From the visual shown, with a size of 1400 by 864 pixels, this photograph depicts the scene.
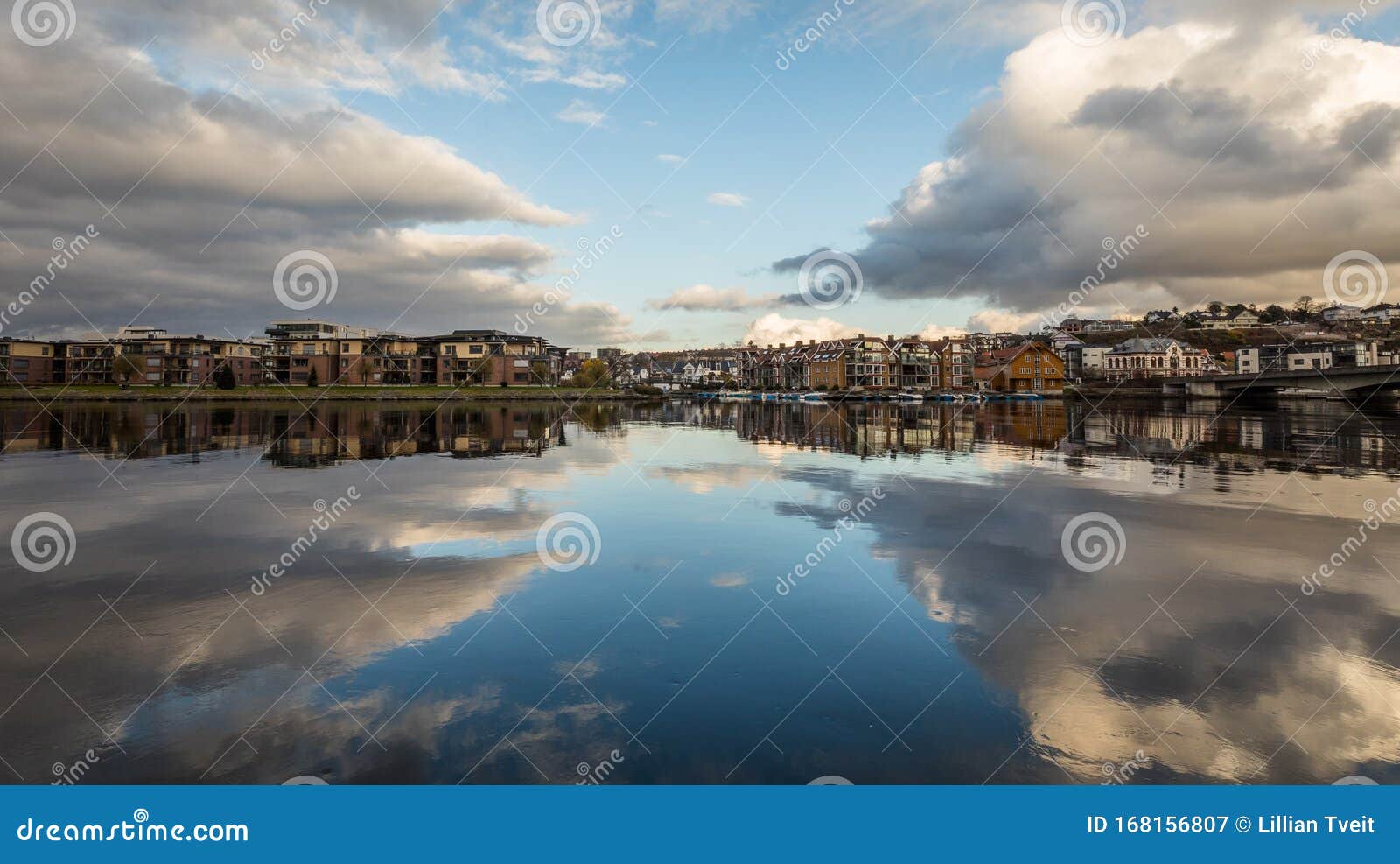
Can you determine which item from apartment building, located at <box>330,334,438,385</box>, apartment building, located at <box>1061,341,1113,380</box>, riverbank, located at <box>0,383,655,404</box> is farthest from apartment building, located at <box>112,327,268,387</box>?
apartment building, located at <box>1061,341,1113,380</box>

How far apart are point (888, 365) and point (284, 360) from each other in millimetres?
123547

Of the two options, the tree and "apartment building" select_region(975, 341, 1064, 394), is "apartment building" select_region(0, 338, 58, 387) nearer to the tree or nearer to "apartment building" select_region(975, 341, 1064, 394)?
the tree

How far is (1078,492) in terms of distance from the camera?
800 inches

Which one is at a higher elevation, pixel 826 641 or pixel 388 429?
pixel 388 429

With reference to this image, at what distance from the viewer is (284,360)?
139125 mm

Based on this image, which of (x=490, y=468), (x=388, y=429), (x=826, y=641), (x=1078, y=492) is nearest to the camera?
(x=826, y=641)

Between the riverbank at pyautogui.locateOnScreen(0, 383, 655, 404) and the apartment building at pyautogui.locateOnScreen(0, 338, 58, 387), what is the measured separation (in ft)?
56.3

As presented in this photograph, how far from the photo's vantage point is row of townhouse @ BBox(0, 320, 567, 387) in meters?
137

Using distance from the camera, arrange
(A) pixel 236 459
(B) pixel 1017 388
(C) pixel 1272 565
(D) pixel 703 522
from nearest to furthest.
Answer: (C) pixel 1272 565 → (D) pixel 703 522 → (A) pixel 236 459 → (B) pixel 1017 388

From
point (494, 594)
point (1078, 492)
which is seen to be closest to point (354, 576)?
point (494, 594)

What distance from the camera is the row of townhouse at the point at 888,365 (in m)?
152

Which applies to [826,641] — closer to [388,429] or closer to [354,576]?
[354,576]

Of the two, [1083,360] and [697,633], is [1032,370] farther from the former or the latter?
[697,633]

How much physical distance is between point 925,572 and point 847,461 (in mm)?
17596
